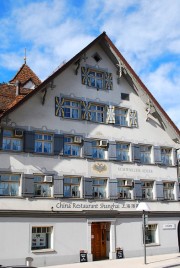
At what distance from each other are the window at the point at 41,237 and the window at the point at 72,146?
16.1 feet

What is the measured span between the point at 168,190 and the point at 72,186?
321 inches

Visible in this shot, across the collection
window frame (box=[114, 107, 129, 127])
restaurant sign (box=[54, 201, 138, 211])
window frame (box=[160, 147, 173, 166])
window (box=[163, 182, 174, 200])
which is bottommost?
restaurant sign (box=[54, 201, 138, 211])

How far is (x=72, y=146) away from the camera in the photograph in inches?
901

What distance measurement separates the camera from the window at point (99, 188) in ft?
75.7

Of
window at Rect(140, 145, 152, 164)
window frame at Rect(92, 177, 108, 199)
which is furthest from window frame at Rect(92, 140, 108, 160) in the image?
window at Rect(140, 145, 152, 164)

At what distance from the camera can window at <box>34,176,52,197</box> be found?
21062 mm

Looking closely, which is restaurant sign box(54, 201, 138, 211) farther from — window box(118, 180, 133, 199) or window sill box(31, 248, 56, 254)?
window sill box(31, 248, 56, 254)

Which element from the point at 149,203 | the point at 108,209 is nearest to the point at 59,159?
the point at 108,209

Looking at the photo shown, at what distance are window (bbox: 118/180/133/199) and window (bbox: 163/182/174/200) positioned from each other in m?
3.29

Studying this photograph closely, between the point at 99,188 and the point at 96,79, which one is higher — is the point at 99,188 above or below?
below

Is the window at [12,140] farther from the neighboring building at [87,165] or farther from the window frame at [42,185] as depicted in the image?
the window frame at [42,185]

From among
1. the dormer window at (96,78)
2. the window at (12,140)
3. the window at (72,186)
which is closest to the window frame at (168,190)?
the window at (72,186)

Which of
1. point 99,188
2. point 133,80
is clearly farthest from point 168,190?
point 133,80

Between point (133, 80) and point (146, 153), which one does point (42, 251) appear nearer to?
point (146, 153)
